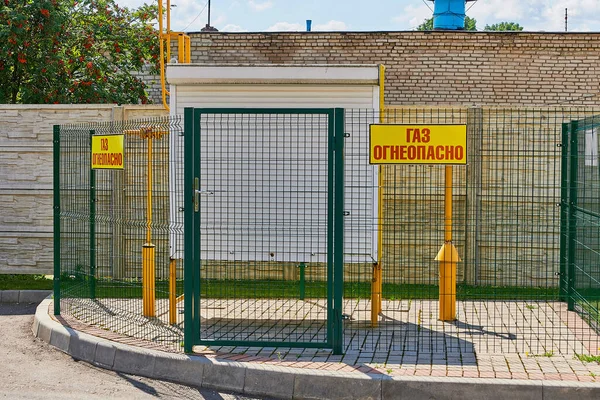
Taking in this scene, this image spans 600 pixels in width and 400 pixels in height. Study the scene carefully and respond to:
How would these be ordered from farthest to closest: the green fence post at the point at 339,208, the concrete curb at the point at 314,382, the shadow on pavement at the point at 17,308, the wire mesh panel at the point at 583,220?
the shadow on pavement at the point at 17,308 → the wire mesh panel at the point at 583,220 → the green fence post at the point at 339,208 → the concrete curb at the point at 314,382

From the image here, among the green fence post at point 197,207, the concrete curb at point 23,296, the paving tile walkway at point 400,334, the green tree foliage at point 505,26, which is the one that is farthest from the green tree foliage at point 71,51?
the green tree foliage at point 505,26

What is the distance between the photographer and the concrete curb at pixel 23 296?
1167cm

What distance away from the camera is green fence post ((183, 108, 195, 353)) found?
25.6 feet

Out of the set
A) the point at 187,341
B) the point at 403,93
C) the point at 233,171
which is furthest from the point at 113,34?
the point at 187,341

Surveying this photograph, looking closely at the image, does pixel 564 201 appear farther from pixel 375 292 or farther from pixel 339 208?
pixel 339 208

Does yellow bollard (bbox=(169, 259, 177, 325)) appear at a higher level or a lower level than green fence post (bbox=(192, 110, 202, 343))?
lower

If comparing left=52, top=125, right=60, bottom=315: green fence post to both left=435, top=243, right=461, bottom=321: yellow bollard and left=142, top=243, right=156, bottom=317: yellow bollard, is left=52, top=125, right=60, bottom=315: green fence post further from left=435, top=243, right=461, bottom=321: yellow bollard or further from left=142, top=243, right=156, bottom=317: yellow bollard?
left=435, top=243, right=461, bottom=321: yellow bollard

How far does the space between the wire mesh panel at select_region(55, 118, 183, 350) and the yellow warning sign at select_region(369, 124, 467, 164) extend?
201cm

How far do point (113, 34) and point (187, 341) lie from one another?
12.2 meters

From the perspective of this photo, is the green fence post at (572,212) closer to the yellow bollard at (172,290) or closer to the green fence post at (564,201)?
the green fence post at (564,201)

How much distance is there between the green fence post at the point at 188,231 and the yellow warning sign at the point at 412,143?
1.67 m

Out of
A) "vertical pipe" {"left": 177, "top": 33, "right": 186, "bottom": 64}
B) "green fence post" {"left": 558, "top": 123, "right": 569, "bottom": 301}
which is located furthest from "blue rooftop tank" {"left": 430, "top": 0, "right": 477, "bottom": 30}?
"green fence post" {"left": 558, "top": 123, "right": 569, "bottom": 301}

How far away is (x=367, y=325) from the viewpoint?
922 cm

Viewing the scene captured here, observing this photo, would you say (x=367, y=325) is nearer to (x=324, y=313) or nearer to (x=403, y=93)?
(x=324, y=313)
